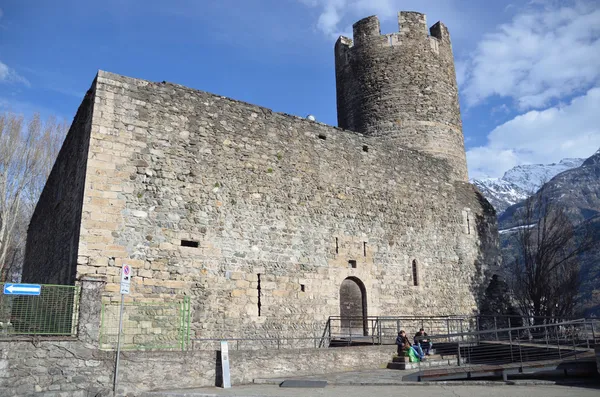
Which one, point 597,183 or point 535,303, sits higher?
point 597,183

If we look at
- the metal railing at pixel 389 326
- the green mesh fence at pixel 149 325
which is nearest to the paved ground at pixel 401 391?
the green mesh fence at pixel 149 325

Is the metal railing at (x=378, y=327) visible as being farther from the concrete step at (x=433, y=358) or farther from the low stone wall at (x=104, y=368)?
the low stone wall at (x=104, y=368)

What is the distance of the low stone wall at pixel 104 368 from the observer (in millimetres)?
8375

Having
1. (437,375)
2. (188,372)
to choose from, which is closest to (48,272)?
(188,372)

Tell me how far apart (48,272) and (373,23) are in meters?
16.4

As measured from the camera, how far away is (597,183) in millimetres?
175250

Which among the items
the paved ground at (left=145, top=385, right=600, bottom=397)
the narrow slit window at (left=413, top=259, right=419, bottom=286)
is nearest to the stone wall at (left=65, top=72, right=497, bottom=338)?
the narrow slit window at (left=413, top=259, right=419, bottom=286)

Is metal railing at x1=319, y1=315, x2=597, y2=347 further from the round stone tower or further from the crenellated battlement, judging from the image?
the crenellated battlement

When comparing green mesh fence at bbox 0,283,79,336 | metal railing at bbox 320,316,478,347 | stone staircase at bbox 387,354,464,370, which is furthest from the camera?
metal railing at bbox 320,316,478,347

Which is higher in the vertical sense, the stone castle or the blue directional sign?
the stone castle

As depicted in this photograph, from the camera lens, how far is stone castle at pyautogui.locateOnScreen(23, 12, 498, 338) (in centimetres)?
1192

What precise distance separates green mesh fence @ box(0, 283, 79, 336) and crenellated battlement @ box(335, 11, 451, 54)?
55.4 ft

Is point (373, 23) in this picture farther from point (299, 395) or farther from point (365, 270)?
point (299, 395)

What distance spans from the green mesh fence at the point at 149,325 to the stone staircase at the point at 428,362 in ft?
18.8
